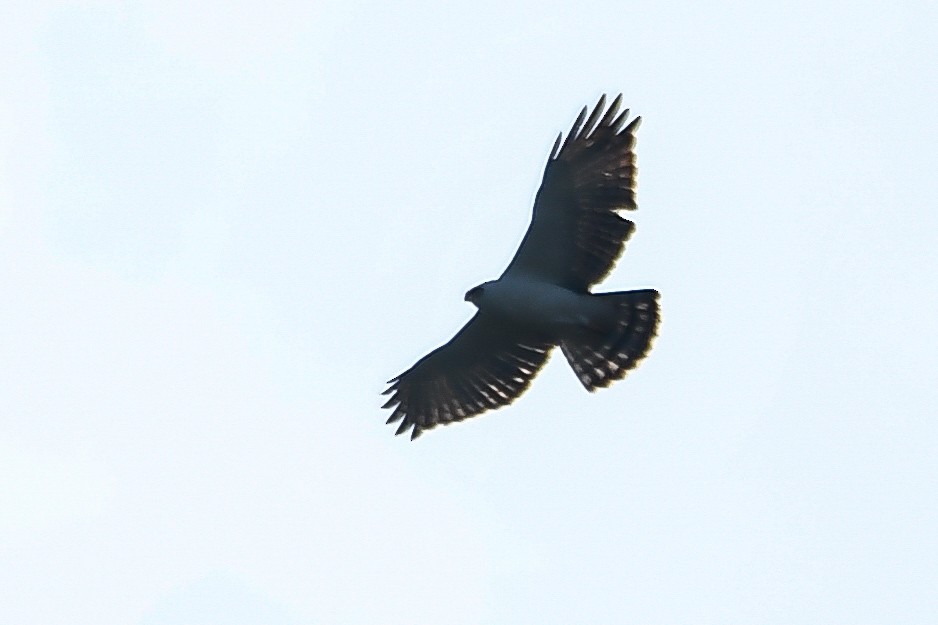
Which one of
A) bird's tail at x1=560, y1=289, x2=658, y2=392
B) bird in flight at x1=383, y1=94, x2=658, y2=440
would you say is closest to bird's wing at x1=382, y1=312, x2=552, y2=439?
bird in flight at x1=383, y1=94, x2=658, y2=440

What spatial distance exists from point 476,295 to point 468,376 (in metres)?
1.46

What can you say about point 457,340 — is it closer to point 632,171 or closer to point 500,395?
point 500,395

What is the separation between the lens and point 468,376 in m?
19.8

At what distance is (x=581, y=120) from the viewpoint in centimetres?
1830

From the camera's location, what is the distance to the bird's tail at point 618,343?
1855cm

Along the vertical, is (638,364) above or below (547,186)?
below

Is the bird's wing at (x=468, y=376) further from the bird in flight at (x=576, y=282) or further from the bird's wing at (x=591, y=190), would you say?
the bird's wing at (x=591, y=190)

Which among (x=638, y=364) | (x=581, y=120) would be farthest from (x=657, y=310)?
(x=581, y=120)

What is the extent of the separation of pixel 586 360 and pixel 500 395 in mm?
1199

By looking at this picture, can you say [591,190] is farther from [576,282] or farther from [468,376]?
[468,376]

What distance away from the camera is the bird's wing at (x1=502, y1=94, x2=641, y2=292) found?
59.7ft

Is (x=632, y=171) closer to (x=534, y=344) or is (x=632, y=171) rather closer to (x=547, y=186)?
(x=547, y=186)

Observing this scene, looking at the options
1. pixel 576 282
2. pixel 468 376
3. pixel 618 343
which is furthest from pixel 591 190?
pixel 468 376

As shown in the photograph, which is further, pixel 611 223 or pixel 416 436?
pixel 416 436
